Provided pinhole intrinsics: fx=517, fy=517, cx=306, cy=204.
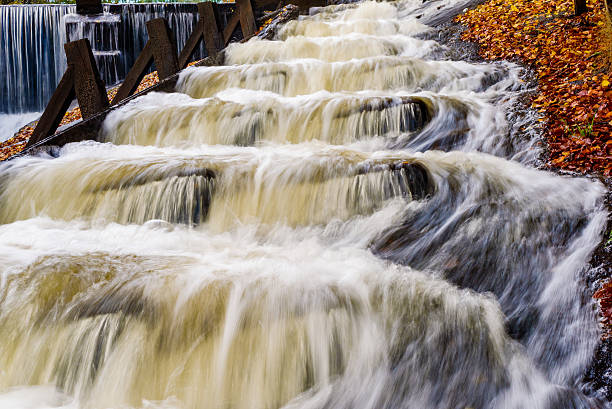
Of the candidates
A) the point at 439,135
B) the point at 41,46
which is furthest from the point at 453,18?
the point at 41,46

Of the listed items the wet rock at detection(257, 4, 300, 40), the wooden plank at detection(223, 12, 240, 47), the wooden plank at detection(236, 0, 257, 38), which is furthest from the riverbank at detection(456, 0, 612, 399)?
the wooden plank at detection(223, 12, 240, 47)

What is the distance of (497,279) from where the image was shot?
3773 millimetres

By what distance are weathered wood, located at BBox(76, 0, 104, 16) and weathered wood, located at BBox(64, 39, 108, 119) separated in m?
10.2

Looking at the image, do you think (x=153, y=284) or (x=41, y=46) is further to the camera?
(x=41, y=46)

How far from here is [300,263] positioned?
3.90 metres

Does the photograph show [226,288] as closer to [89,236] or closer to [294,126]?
[89,236]

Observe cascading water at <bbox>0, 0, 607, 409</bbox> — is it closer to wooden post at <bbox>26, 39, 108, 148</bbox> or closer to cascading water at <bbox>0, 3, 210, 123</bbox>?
wooden post at <bbox>26, 39, 108, 148</bbox>

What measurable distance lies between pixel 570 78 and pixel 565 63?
23.6 inches

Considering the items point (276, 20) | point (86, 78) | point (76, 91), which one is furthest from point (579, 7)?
point (76, 91)

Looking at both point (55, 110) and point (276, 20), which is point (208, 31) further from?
point (55, 110)

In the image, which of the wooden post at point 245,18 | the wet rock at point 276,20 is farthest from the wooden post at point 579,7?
the wooden post at point 245,18

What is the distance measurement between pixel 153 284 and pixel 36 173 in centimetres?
272

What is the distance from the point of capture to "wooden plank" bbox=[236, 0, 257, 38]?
446 inches

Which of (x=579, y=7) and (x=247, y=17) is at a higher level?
(x=579, y=7)
